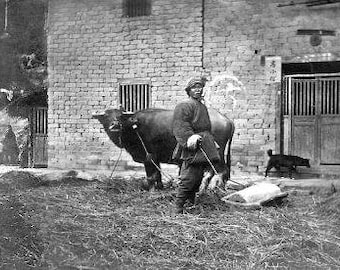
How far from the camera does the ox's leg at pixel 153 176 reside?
790 cm

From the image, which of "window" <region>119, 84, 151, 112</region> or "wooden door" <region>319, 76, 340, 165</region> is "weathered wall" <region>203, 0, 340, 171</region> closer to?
"wooden door" <region>319, 76, 340, 165</region>

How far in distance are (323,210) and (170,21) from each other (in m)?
4.94

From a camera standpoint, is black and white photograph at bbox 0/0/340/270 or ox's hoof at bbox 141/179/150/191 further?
ox's hoof at bbox 141/179/150/191

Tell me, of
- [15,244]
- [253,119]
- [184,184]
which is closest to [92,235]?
[15,244]

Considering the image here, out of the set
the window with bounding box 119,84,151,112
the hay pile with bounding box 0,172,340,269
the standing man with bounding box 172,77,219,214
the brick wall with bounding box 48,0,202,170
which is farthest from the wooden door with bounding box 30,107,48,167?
the standing man with bounding box 172,77,219,214

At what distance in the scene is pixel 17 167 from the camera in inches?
344

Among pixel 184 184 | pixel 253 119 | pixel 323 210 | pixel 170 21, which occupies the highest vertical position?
pixel 170 21

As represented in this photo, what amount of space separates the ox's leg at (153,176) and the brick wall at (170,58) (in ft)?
5.62

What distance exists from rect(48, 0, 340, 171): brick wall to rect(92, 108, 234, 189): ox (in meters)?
1.44

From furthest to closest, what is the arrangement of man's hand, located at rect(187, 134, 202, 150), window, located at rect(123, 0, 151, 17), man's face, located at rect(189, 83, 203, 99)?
window, located at rect(123, 0, 151, 17)
man's face, located at rect(189, 83, 203, 99)
man's hand, located at rect(187, 134, 202, 150)

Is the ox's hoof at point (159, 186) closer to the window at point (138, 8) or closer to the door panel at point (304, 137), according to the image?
the door panel at point (304, 137)

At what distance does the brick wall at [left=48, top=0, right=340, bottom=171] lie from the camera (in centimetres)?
930

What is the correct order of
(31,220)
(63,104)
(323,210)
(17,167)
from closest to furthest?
(31,220), (323,210), (17,167), (63,104)

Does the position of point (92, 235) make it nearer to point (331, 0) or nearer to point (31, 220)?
point (31, 220)
